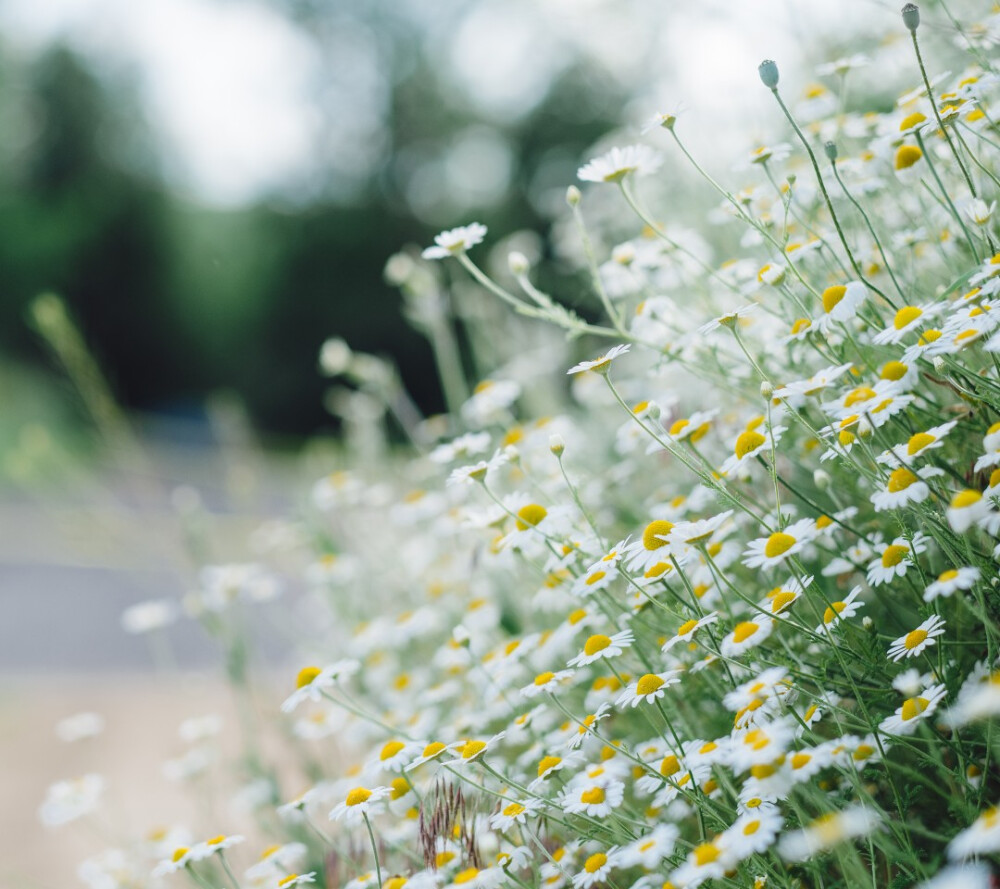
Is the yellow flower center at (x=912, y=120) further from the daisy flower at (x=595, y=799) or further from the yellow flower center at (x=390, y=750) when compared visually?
the yellow flower center at (x=390, y=750)

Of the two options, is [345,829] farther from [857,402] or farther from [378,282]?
[378,282]

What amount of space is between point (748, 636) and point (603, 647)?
27cm

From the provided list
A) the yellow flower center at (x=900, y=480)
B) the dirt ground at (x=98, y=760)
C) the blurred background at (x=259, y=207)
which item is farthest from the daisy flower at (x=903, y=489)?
the blurred background at (x=259, y=207)

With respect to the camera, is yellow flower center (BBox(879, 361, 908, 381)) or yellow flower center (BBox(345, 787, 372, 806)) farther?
yellow flower center (BBox(345, 787, 372, 806))

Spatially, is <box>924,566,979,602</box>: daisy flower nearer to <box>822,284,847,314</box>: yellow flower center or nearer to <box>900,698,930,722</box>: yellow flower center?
<box>900,698,930,722</box>: yellow flower center

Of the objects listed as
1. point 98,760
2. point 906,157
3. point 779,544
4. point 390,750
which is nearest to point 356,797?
point 390,750

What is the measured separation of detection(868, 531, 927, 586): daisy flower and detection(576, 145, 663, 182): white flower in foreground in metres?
0.75

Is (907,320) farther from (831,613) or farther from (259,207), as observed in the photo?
(259,207)

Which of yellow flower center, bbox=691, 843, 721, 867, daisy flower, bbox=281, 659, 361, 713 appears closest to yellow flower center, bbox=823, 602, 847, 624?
yellow flower center, bbox=691, 843, 721, 867

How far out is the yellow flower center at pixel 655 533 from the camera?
56.7 inches

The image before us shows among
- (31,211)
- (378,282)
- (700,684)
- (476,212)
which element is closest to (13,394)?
(31,211)

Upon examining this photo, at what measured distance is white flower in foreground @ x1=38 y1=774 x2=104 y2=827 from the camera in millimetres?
2219

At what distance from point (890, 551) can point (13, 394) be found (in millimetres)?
12483

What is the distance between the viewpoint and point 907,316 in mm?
1366
